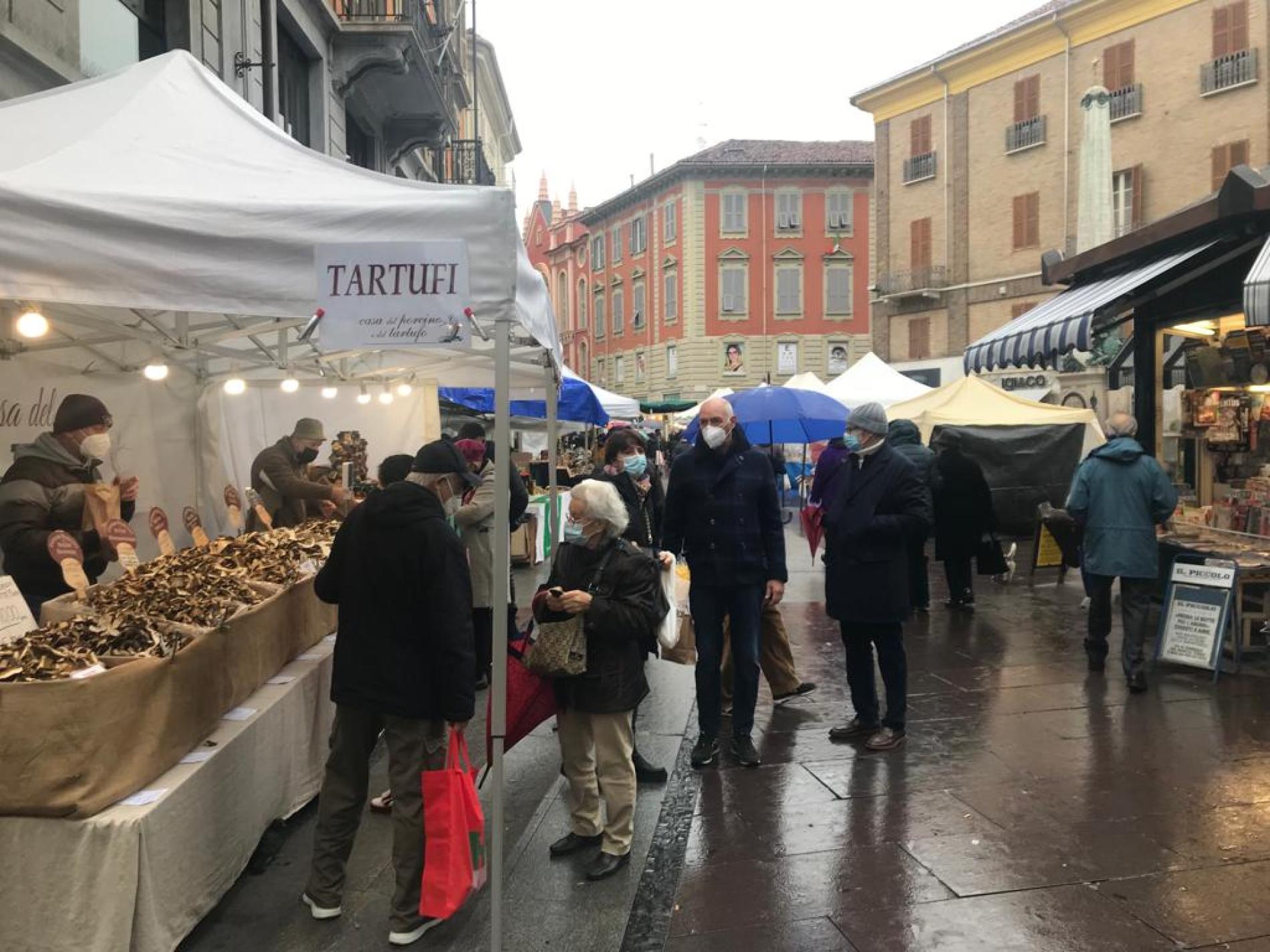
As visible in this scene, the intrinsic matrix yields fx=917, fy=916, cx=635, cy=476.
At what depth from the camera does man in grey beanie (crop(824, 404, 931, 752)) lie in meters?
5.09

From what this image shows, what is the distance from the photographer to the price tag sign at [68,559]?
420 centimetres

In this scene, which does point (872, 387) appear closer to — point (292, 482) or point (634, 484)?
point (634, 484)

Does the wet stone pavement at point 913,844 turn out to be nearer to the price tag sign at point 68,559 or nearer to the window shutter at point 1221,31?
the price tag sign at point 68,559

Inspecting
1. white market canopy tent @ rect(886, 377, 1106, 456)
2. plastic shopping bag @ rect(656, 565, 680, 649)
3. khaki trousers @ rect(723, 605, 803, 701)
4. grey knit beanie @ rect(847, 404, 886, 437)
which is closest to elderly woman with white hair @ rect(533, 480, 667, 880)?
plastic shopping bag @ rect(656, 565, 680, 649)

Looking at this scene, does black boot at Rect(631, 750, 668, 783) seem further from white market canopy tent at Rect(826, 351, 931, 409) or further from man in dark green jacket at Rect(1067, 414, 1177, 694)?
white market canopy tent at Rect(826, 351, 931, 409)

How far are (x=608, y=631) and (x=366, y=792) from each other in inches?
45.0

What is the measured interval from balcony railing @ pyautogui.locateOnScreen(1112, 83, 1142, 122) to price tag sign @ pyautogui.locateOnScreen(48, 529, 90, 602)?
30972 millimetres

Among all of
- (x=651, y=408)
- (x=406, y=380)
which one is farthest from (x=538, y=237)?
(x=406, y=380)

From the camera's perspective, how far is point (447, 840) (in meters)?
3.43

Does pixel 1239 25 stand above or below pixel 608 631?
above

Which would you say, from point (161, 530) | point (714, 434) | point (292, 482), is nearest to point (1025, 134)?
point (292, 482)

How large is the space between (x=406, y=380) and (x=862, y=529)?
5.62 meters

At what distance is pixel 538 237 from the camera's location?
74.4 meters

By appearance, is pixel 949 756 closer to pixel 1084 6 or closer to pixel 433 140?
pixel 433 140
